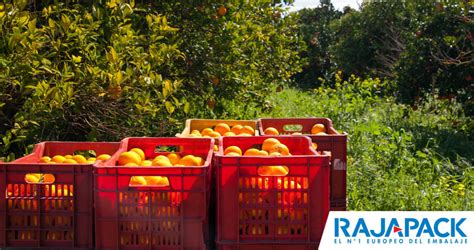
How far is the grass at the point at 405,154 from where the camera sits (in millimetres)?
4930

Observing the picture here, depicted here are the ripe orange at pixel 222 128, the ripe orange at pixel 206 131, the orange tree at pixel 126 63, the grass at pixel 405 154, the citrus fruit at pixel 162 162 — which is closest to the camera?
the citrus fruit at pixel 162 162

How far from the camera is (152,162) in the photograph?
3148 mm

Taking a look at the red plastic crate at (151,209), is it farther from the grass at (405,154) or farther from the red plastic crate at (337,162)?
the grass at (405,154)

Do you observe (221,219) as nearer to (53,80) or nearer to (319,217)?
(319,217)

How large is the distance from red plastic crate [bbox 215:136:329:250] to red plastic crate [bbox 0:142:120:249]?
1.93ft

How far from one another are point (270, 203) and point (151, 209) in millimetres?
499

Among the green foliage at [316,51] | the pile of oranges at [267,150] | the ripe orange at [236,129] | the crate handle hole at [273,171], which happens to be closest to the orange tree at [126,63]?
the ripe orange at [236,129]

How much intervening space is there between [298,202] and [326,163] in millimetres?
205

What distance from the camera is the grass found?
4.93 m

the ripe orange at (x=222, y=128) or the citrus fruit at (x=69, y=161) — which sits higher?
the ripe orange at (x=222, y=128)

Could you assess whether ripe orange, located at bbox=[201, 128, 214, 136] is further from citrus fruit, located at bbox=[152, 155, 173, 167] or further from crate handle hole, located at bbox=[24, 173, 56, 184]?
crate handle hole, located at bbox=[24, 173, 56, 184]

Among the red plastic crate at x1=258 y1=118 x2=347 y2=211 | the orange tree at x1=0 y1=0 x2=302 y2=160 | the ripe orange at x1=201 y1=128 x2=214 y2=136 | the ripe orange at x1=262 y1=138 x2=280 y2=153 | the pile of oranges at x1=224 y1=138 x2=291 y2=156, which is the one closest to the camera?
the pile of oranges at x1=224 y1=138 x2=291 y2=156

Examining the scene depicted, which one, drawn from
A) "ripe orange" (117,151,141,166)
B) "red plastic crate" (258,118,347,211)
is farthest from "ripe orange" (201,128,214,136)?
"ripe orange" (117,151,141,166)

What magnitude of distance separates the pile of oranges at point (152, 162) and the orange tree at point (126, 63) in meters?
0.74
